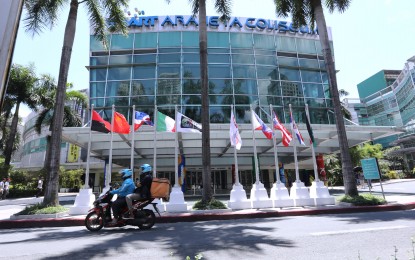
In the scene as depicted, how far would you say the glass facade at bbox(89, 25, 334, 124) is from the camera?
2478 cm

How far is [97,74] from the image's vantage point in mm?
25969

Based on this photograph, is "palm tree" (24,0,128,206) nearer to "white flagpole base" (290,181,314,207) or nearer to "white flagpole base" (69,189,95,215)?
"white flagpole base" (69,189,95,215)

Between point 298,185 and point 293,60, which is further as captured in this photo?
point 293,60

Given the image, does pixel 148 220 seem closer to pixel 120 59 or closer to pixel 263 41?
pixel 120 59

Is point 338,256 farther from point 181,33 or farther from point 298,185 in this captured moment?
point 181,33

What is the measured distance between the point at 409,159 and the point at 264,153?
52.1 meters

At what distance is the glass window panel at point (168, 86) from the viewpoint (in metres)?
24.9

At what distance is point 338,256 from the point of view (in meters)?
4.96

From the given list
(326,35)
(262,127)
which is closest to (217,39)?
(326,35)

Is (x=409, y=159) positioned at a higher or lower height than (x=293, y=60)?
lower

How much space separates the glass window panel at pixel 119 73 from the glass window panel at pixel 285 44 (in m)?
15.1

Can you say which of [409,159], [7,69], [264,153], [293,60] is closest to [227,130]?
[264,153]

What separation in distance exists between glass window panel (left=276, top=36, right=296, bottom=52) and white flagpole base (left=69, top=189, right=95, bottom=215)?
76.0 ft

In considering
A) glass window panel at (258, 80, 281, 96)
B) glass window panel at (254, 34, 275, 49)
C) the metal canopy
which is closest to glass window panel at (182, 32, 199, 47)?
glass window panel at (254, 34, 275, 49)
